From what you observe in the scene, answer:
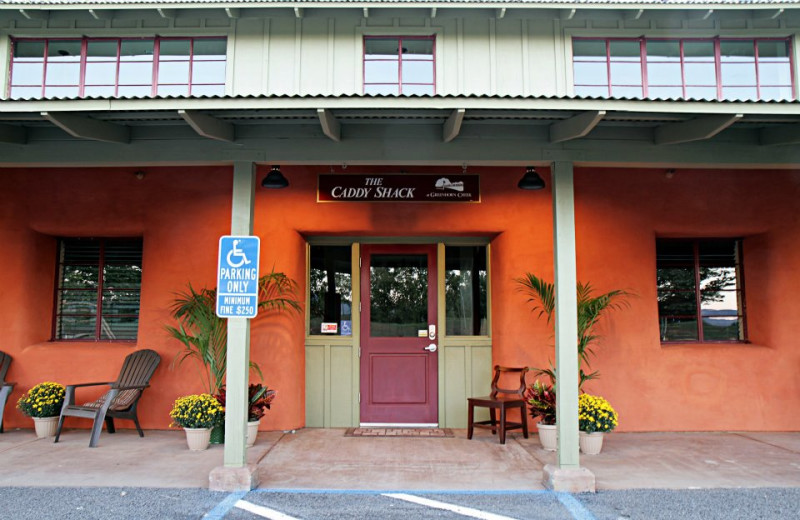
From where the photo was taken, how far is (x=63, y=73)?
25.7 feet

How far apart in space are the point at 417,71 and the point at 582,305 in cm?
348

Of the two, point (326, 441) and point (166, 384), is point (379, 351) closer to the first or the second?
point (326, 441)

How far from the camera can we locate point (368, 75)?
306 inches

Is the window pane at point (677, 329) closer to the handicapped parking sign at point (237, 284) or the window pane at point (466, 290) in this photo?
the window pane at point (466, 290)

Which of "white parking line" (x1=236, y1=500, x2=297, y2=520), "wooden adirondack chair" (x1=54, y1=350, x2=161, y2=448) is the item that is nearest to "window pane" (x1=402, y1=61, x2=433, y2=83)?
"wooden adirondack chair" (x1=54, y1=350, x2=161, y2=448)

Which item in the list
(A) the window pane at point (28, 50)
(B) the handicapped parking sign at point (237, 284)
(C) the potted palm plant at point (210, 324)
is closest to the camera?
(B) the handicapped parking sign at point (237, 284)

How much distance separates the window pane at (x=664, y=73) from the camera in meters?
7.73

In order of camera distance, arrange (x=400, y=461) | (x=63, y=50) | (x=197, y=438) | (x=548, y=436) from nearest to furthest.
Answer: (x=400, y=461) → (x=197, y=438) → (x=548, y=436) → (x=63, y=50)

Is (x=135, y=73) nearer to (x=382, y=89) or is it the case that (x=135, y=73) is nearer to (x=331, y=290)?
(x=382, y=89)

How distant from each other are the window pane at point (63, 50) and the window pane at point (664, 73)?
7.11 metres

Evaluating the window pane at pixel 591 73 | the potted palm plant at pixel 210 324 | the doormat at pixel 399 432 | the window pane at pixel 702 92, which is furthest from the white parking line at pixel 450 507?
the window pane at pixel 702 92

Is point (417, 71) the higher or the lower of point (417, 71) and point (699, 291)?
the higher

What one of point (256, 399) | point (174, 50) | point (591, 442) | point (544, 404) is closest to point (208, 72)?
point (174, 50)

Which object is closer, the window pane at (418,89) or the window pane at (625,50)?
the window pane at (418,89)
